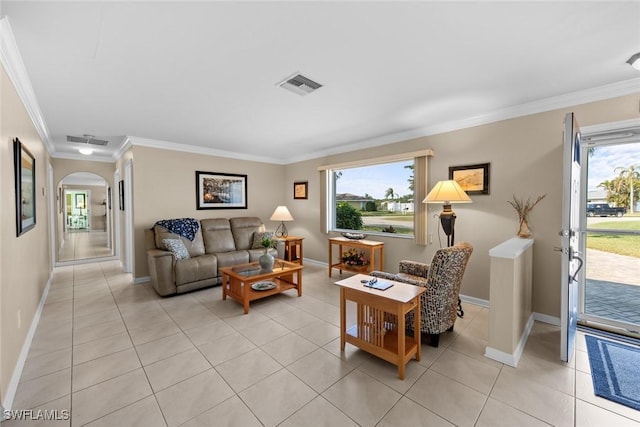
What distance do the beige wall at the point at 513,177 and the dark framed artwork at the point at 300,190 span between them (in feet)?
8.08

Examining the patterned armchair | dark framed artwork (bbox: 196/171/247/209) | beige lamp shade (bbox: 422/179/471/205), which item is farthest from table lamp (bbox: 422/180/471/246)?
dark framed artwork (bbox: 196/171/247/209)

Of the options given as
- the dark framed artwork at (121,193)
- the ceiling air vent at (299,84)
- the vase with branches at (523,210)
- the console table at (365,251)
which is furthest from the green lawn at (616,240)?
the dark framed artwork at (121,193)

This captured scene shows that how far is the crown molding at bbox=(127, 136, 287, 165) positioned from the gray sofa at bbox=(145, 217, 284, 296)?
1338mm

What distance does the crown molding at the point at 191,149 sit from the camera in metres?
4.36

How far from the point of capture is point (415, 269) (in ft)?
10.1

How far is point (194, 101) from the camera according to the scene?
288cm

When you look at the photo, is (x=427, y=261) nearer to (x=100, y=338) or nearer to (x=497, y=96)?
(x=497, y=96)

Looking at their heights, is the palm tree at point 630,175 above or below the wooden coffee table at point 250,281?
above

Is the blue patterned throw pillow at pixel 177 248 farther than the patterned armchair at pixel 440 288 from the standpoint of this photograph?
Yes

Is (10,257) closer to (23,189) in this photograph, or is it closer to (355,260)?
(23,189)

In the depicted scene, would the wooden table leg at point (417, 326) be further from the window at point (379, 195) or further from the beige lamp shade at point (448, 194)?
the window at point (379, 195)

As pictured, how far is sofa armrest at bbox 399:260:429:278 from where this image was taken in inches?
118

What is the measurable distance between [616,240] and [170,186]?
6.13 metres

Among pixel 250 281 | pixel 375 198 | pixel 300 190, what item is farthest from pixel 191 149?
pixel 375 198
